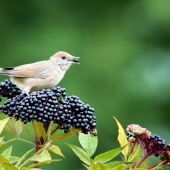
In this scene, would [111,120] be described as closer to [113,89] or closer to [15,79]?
[113,89]

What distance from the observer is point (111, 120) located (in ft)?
13.6

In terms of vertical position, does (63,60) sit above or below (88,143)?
above

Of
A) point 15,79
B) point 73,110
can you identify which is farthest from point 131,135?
point 15,79

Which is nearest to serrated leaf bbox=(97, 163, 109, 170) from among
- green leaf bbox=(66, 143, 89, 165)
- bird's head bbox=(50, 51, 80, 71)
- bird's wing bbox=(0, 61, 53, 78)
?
green leaf bbox=(66, 143, 89, 165)

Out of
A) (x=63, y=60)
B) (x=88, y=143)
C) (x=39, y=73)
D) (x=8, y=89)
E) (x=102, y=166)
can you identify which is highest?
(x=63, y=60)

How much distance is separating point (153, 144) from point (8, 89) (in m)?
1.04

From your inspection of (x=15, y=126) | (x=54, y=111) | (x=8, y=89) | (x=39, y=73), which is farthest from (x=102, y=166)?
(x=39, y=73)

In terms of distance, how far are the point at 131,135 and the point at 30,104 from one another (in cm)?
64

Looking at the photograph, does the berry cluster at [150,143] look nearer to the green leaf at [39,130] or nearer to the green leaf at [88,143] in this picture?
the green leaf at [88,143]

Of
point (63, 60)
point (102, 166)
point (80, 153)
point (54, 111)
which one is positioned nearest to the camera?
point (102, 166)

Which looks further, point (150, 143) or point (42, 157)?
point (150, 143)

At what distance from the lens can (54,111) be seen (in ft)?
4.96

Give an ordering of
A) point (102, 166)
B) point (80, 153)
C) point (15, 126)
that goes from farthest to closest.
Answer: point (15, 126) < point (80, 153) < point (102, 166)

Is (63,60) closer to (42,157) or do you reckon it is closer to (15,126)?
(15,126)
